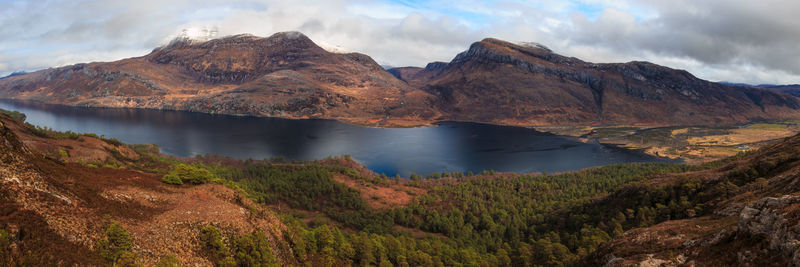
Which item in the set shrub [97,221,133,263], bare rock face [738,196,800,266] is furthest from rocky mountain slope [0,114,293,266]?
bare rock face [738,196,800,266]

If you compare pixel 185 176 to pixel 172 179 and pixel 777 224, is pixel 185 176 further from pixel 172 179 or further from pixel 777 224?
pixel 777 224

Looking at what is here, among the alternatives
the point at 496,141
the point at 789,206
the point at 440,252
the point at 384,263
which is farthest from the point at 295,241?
the point at 496,141

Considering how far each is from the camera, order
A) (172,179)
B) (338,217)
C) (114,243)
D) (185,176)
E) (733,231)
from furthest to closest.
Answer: (338,217) → (185,176) → (172,179) → (733,231) → (114,243)

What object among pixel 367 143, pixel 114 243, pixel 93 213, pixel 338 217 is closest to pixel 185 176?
pixel 93 213

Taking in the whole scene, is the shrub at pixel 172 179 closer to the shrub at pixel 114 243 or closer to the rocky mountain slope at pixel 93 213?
the rocky mountain slope at pixel 93 213

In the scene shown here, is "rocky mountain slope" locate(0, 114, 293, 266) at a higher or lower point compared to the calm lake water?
higher

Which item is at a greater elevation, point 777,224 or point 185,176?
point 777,224

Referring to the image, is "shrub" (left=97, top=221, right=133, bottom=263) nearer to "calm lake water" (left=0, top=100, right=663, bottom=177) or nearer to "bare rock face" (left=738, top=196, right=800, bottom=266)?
"bare rock face" (left=738, top=196, right=800, bottom=266)

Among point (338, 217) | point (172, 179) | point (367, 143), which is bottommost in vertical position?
point (338, 217)
